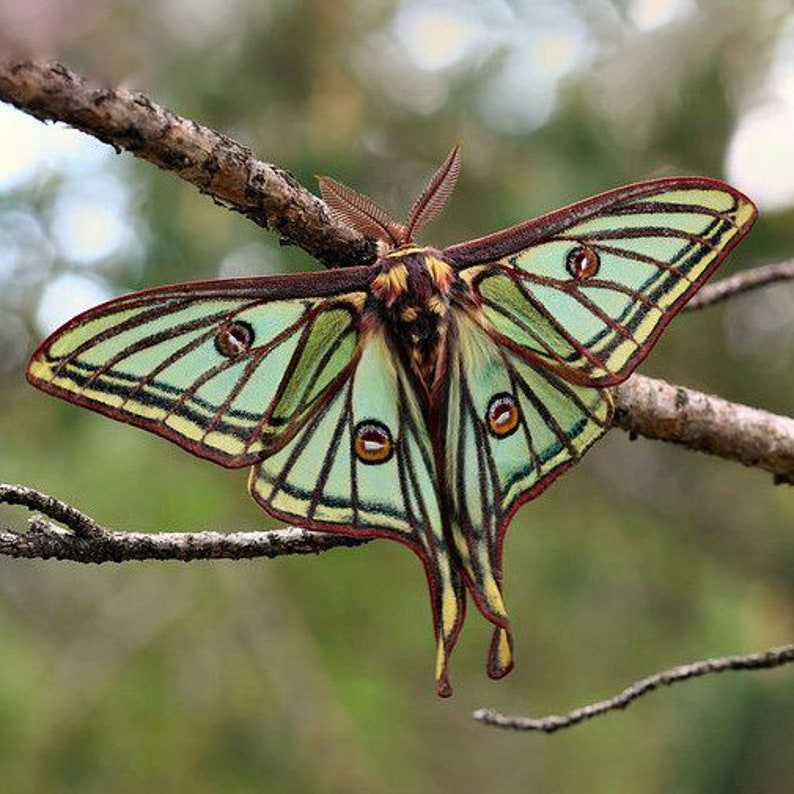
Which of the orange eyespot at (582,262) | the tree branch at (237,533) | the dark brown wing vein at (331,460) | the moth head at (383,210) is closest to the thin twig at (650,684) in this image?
the tree branch at (237,533)

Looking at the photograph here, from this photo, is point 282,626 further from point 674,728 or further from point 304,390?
point 304,390

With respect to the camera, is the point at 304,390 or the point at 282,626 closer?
the point at 304,390

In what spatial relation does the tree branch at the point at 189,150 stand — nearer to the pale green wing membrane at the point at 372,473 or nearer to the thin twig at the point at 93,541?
the pale green wing membrane at the point at 372,473

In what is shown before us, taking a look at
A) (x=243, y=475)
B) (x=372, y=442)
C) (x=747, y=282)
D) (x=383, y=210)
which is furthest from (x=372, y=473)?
(x=243, y=475)

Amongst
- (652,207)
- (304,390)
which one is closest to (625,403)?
(652,207)

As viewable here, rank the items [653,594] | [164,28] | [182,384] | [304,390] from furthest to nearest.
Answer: [653,594] < [164,28] < [304,390] < [182,384]

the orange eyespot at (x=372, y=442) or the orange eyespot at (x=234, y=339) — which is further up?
the orange eyespot at (x=234, y=339)

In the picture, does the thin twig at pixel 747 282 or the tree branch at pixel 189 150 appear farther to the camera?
the thin twig at pixel 747 282

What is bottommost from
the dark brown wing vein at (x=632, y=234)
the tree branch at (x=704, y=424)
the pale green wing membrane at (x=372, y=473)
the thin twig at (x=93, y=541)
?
the thin twig at (x=93, y=541)
